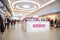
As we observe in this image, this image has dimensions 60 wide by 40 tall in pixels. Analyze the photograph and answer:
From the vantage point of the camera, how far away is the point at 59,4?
1429 centimetres

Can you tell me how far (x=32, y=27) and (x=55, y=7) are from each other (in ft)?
26.0

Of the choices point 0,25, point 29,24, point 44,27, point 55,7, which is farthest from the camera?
point 55,7

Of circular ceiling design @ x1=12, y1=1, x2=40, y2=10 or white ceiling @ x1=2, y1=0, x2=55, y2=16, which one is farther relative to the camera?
circular ceiling design @ x1=12, y1=1, x2=40, y2=10

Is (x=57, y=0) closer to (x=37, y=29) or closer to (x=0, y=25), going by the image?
(x=37, y=29)

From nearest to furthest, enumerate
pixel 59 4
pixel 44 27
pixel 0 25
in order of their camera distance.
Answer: pixel 0 25
pixel 44 27
pixel 59 4

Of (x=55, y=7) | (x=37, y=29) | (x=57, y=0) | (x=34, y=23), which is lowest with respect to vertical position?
(x=37, y=29)

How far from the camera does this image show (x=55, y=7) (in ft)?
51.2

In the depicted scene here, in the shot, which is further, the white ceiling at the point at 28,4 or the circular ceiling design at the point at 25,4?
the circular ceiling design at the point at 25,4

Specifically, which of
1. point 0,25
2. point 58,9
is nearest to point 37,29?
point 0,25

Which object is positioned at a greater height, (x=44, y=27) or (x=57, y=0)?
(x=57, y=0)

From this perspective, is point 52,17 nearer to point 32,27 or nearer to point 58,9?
point 58,9

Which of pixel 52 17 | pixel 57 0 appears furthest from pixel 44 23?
pixel 52 17

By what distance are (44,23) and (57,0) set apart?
255 inches

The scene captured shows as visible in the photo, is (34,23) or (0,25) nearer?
(0,25)
